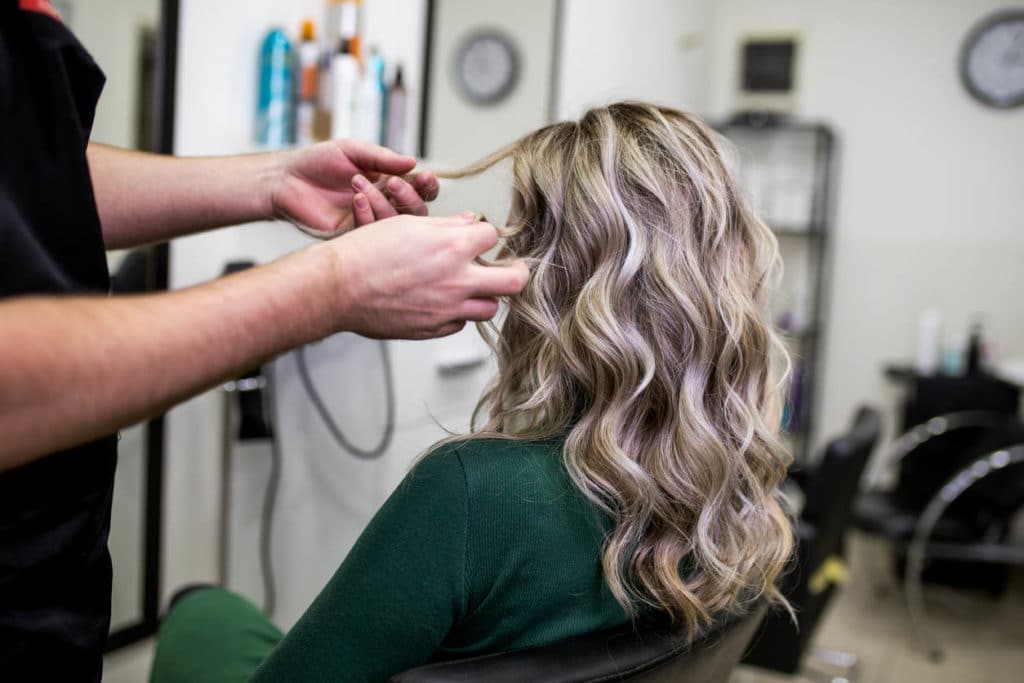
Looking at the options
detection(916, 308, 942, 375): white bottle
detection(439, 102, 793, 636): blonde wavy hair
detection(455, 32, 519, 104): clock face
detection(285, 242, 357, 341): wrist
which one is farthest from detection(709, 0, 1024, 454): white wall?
detection(285, 242, 357, 341): wrist

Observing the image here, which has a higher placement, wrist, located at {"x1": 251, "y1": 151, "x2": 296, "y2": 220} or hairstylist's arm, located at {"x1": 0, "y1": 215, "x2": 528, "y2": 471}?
wrist, located at {"x1": 251, "y1": 151, "x2": 296, "y2": 220}

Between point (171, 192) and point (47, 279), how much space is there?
40 cm

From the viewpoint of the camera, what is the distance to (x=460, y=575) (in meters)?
0.85

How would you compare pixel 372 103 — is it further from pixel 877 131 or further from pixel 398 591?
pixel 877 131

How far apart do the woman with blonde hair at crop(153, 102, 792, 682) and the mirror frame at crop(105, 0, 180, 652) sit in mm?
952

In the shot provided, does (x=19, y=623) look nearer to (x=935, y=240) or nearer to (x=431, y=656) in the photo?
(x=431, y=656)

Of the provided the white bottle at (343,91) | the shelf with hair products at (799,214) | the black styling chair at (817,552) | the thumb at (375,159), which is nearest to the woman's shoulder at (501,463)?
the thumb at (375,159)

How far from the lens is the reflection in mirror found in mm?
1599

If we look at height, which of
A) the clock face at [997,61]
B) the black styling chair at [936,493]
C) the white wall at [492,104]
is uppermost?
the clock face at [997,61]

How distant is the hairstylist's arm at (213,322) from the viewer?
56cm

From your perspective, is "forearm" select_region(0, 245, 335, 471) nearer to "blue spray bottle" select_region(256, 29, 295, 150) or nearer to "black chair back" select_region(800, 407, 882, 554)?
"blue spray bottle" select_region(256, 29, 295, 150)

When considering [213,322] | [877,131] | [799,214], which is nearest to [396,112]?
[213,322]

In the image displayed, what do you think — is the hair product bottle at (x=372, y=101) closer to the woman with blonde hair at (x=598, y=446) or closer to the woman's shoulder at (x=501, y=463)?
the woman with blonde hair at (x=598, y=446)

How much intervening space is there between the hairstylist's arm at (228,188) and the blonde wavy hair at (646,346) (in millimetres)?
186
